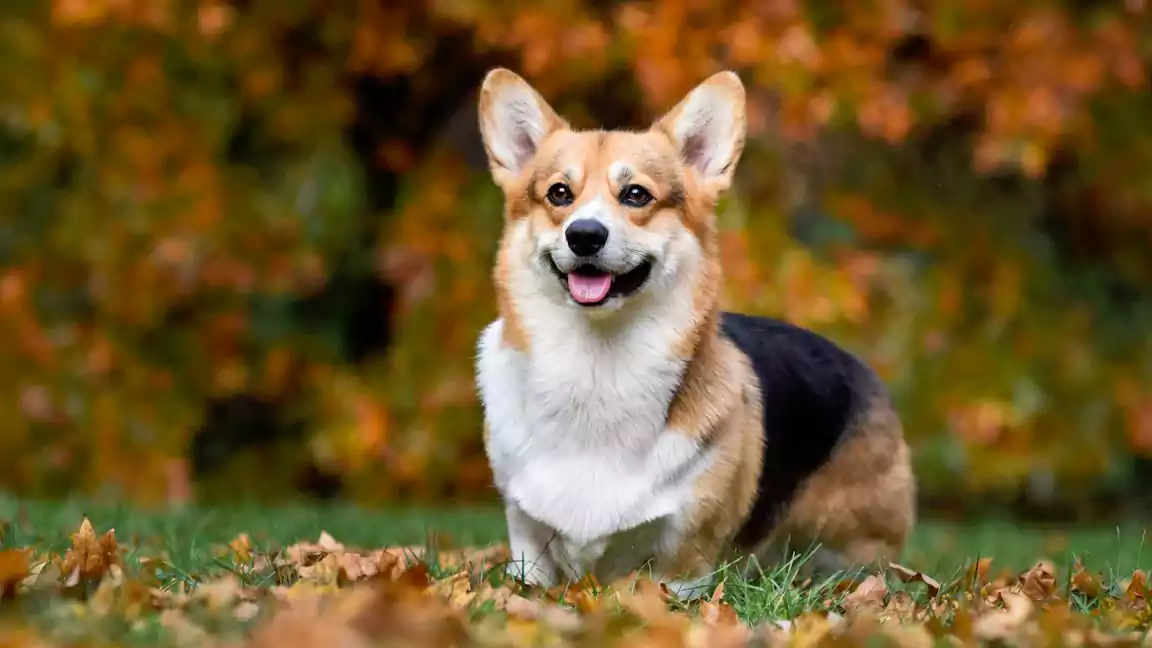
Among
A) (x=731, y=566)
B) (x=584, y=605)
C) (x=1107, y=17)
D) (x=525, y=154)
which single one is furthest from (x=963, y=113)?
(x=584, y=605)

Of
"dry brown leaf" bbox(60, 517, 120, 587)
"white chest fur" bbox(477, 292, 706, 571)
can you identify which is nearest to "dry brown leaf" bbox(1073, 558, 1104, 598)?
"white chest fur" bbox(477, 292, 706, 571)

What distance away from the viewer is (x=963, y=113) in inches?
319

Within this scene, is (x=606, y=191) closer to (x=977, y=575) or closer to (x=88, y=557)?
(x=977, y=575)

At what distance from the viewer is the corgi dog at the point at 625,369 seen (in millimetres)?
3822

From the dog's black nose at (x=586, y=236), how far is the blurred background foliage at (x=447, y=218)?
11.9 ft

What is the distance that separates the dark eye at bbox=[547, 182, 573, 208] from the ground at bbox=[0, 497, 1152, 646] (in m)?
1.03

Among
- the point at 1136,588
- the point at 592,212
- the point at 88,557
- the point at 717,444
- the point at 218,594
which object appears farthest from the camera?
the point at 717,444

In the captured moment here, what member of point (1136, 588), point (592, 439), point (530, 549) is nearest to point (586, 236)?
point (592, 439)

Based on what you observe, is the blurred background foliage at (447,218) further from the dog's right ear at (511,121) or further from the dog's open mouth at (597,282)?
the dog's open mouth at (597,282)

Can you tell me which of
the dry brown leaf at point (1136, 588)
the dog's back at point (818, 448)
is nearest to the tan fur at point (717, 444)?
the dog's back at point (818, 448)

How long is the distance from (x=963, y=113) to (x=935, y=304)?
1107mm

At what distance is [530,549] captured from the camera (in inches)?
154

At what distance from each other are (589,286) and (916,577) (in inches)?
46.4

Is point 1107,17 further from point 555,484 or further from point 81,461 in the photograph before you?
point 81,461
